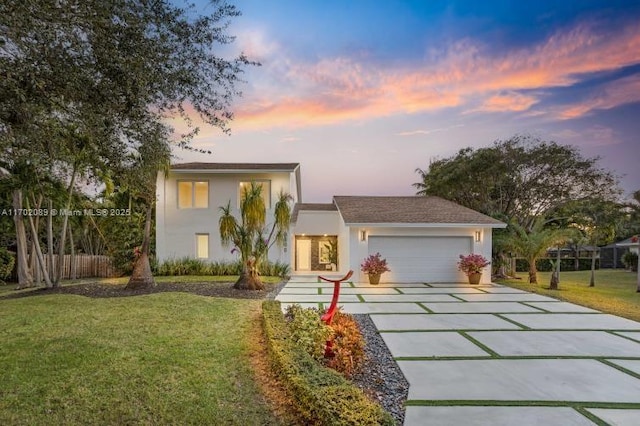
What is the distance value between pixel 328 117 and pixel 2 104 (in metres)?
12.0

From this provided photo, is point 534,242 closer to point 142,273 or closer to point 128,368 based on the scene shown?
point 142,273

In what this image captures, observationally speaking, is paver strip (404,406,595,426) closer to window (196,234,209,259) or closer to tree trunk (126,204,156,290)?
tree trunk (126,204,156,290)

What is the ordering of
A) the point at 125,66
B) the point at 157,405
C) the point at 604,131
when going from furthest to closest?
the point at 604,131
the point at 125,66
the point at 157,405

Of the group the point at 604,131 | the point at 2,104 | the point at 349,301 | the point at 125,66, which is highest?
the point at 604,131

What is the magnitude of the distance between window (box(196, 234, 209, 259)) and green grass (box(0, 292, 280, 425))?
33.5 ft

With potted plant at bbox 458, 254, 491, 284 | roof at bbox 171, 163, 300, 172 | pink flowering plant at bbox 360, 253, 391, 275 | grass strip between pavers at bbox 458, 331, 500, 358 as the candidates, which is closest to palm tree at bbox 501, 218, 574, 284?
potted plant at bbox 458, 254, 491, 284

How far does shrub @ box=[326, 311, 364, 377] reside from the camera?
16.8ft

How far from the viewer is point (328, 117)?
15.8 m

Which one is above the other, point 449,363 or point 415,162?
point 415,162

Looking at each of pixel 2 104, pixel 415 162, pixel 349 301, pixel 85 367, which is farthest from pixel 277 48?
pixel 415 162

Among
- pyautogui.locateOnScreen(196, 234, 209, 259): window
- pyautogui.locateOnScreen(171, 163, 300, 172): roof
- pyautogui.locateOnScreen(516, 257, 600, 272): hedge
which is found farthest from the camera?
pyautogui.locateOnScreen(516, 257, 600, 272): hedge

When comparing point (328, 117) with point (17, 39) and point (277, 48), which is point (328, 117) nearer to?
point (277, 48)

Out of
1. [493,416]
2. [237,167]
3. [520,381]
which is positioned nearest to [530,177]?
[237,167]

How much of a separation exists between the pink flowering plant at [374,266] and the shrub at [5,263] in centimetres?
1529
